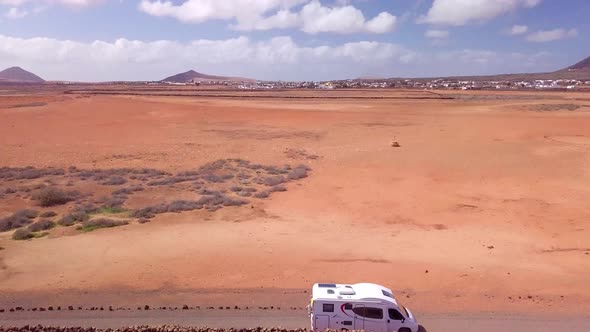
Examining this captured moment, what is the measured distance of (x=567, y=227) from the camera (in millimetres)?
23078

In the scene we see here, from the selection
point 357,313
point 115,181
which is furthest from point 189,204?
point 357,313

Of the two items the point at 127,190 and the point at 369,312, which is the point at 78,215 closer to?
the point at 127,190

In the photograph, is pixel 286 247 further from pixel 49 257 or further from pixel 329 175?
pixel 329 175

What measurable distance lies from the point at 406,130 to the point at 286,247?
128 ft

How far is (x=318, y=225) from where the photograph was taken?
76.6 ft

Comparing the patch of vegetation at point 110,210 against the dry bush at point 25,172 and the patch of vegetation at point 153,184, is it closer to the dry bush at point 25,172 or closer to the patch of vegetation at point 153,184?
the patch of vegetation at point 153,184

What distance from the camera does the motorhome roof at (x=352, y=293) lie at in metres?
12.1

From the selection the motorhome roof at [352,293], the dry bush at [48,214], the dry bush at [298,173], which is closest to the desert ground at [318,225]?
the dry bush at [298,173]

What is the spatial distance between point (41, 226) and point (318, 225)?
11565 mm

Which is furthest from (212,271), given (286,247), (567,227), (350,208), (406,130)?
(406,130)

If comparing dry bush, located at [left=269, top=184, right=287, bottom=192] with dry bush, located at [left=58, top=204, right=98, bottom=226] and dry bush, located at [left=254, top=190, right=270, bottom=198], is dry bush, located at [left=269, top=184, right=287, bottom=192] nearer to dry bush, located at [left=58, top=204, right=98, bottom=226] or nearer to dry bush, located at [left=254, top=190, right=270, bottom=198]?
dry bush, located at [left=254, top=190, right=270, bottom=198]

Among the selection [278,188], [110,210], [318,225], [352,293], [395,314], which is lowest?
[318,225]

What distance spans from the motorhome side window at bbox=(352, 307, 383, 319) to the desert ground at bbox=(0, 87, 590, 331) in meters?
2.52

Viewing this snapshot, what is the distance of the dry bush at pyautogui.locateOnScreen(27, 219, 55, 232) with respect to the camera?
21.6 m
